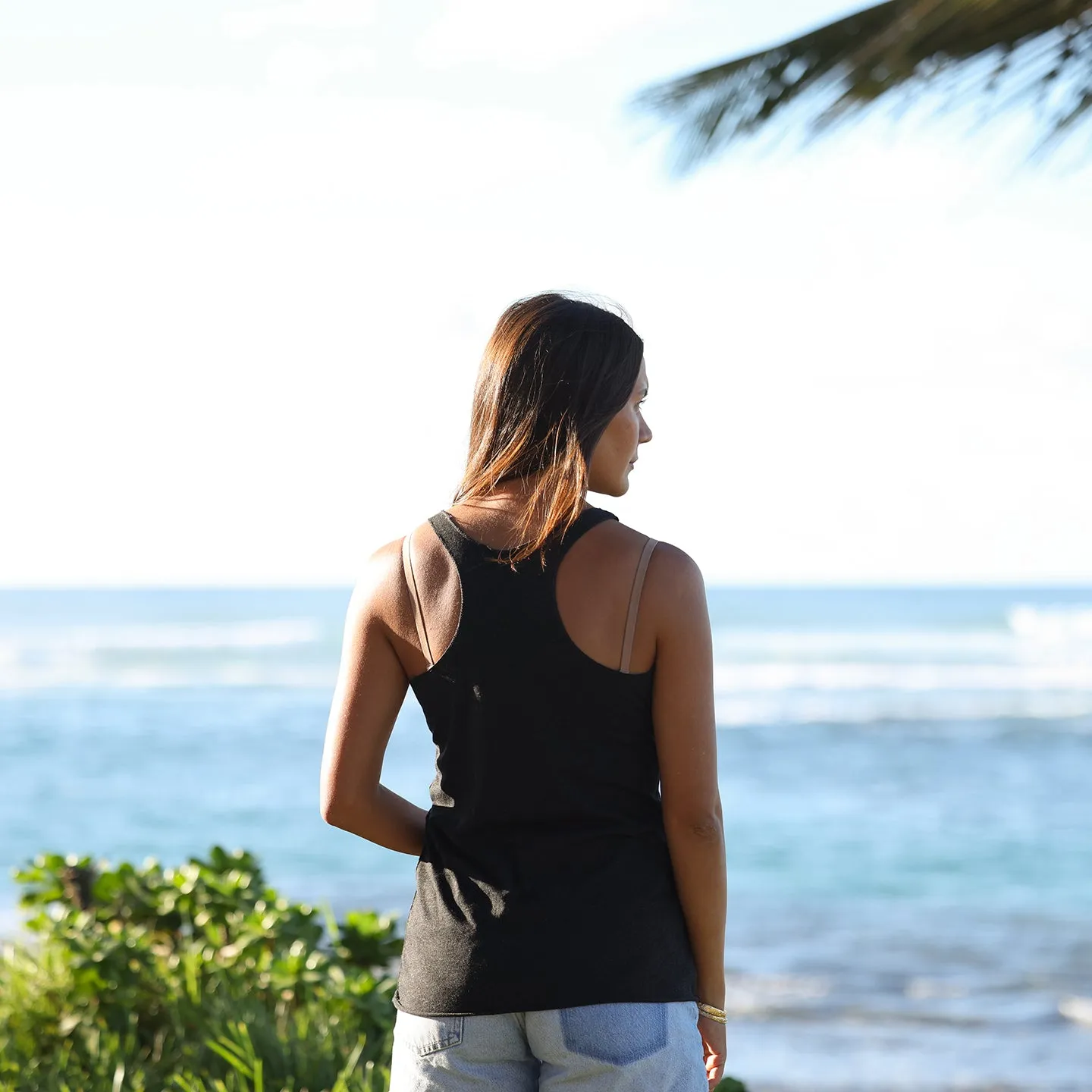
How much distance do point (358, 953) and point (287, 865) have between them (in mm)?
5303

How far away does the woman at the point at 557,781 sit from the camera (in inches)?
56.5

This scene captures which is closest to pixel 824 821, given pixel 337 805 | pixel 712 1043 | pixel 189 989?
pixel 189 989

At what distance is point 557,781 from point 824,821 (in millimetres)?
9095

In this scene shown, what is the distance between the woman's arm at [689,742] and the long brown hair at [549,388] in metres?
0.18

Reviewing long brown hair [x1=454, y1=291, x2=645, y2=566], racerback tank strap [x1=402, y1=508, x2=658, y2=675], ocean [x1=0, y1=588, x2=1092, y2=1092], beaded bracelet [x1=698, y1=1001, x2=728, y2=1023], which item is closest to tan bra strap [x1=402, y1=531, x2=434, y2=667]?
racerback tank strap [x1=402, y1=508, x2=658, y2=675]

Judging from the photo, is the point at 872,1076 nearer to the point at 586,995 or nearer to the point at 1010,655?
the point at 586,995

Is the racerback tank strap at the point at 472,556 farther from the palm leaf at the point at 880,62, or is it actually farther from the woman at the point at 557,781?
the palm leaf at the point at 880,62

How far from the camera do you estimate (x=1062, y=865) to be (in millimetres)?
8477

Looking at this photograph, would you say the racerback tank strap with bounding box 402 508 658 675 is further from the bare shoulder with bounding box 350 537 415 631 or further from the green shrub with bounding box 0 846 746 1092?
the green shrub with bounding box 0 846 746 1092

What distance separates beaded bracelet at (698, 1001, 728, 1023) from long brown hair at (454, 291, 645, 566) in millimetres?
681

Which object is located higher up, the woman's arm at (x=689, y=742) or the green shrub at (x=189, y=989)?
the woman's arm at (x=689, y=742)

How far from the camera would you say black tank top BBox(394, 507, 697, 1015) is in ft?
4.71

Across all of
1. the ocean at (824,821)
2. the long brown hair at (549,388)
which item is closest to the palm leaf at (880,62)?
the long brown hair at (549,388)

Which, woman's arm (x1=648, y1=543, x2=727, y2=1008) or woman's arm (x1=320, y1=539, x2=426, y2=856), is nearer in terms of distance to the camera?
woman's arm (x1=648, y1=543, x2=727, y2=1008)
